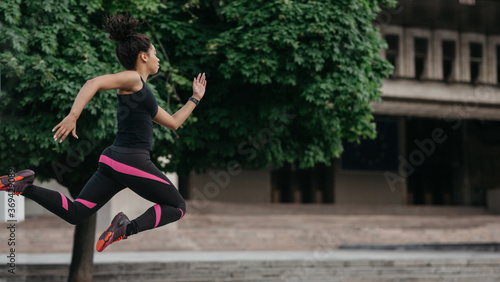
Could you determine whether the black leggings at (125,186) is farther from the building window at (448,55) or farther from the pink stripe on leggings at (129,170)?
the building window at (448,55)

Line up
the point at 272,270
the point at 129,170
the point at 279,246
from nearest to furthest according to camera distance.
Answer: the point at 129,170 → the point at 272,270 → the point at 279,246

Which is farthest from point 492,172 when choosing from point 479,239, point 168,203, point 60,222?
point 168,203

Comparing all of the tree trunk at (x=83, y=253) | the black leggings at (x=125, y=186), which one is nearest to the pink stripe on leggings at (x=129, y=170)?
the black leggings at (x=125, y=186)

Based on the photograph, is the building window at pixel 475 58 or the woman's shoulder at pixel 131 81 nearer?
the woman's shoulder at pixel 131 81

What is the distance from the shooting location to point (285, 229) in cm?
2717

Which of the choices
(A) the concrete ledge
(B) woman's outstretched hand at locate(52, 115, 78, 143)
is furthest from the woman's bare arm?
(A) the concrete ledge

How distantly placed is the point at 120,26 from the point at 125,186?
85 cm

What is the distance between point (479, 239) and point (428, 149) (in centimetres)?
1226

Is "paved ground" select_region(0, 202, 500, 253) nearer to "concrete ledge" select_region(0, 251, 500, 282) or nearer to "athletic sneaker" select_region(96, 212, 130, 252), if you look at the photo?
"concrete ledge" select_region(0, 251, 500, 282)

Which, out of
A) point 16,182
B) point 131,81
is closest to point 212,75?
point 131,81

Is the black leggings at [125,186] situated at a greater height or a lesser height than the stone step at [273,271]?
greater

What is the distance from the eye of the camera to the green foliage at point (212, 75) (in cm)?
852

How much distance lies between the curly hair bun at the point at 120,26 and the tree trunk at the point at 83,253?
971cm

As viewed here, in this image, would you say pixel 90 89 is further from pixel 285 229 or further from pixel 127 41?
pixel 285 229
